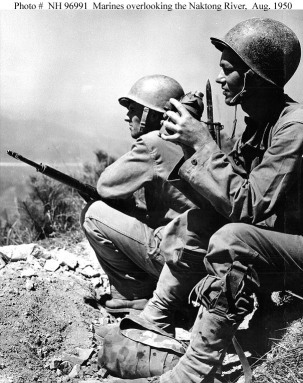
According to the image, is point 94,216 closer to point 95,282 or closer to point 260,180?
point 95,282

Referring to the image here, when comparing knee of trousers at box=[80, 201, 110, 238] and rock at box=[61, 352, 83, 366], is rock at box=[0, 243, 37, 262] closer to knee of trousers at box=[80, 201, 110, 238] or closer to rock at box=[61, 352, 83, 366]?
knee of trousers at box=[80, 201, 110, 238]

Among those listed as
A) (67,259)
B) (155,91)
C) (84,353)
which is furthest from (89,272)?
(155,91)

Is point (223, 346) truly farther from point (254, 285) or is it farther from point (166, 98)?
point (166, 98)

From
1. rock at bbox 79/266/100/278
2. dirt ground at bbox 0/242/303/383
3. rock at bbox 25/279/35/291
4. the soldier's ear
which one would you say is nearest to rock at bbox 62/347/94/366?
dirt ground at bbox 0/242/303/383

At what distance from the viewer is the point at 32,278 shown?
4934mm

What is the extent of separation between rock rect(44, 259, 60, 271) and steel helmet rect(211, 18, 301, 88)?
9.11 feet

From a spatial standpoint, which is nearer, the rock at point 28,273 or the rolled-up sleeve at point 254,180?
the rolled-up sleeve at point 254,180

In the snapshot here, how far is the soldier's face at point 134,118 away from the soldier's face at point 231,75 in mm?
1753

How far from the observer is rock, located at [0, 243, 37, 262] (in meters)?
5.34

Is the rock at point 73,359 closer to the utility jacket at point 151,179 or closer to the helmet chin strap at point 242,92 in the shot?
the utility jacket at point 151,179

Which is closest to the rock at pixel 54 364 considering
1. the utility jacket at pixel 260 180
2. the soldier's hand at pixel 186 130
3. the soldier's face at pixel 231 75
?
the utility jacket at pixel 260 180

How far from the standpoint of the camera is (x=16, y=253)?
5.43 m

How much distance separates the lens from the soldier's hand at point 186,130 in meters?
3.08

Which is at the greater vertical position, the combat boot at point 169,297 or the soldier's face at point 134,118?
the soldier's face at point 134,118
